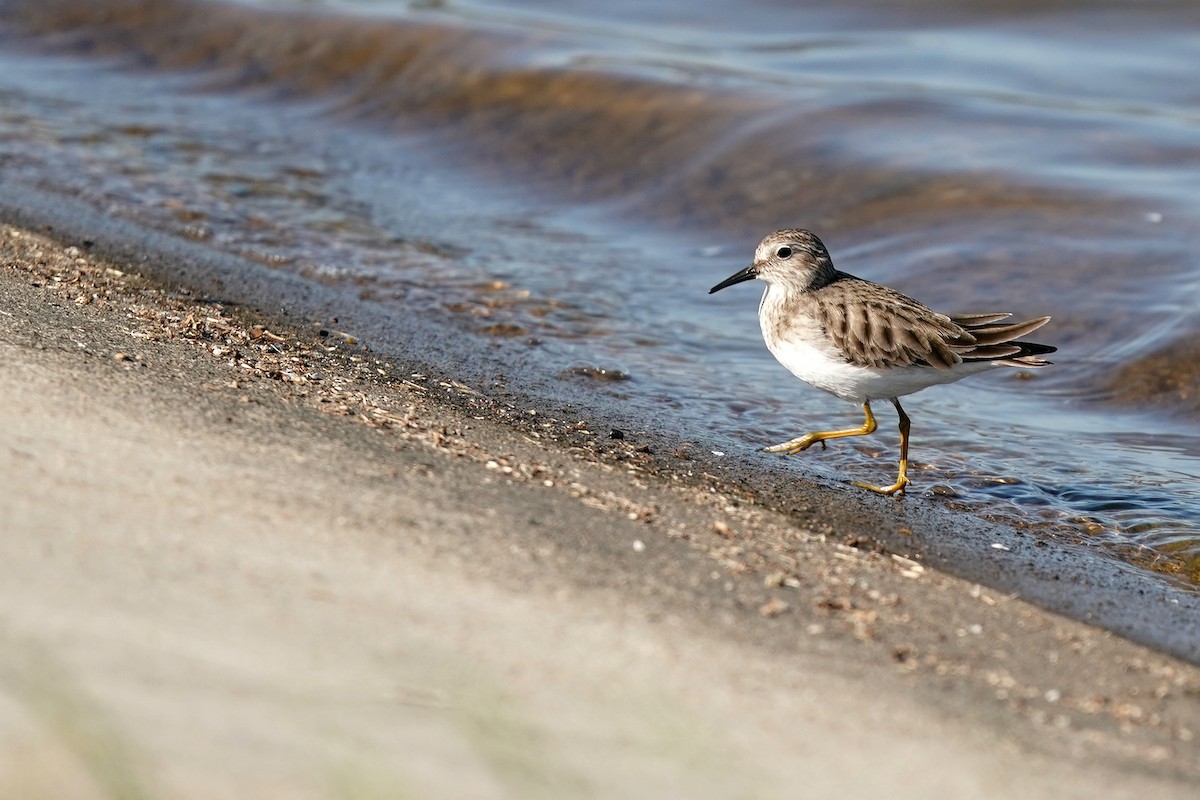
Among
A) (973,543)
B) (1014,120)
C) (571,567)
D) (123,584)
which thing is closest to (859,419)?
(973,543)

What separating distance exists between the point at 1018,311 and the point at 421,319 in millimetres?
4116

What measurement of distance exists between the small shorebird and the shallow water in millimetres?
419

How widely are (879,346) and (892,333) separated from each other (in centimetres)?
10

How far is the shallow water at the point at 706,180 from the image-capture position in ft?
23.7

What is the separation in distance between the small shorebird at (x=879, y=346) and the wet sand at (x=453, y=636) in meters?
1.49

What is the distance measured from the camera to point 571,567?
3.75 m

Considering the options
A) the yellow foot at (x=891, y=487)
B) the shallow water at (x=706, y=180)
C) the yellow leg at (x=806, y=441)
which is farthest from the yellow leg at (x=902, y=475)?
the yellow leg at (x=806, y=441)

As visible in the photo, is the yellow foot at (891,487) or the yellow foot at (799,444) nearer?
the yellow foot at (891,487)

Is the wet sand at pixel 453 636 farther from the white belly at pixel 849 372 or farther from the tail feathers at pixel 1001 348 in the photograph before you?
the tail feathers at pixel 1001 348

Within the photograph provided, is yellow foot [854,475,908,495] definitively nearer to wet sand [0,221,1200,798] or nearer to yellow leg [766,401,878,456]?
yellow leg [766,401,878,456]

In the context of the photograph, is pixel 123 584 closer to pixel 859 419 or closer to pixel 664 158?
pixel 859 419

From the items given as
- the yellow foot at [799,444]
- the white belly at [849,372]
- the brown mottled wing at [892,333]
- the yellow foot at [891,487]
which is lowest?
the yellow foot at [891,487]

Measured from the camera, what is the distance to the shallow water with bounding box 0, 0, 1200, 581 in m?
→ 7.23

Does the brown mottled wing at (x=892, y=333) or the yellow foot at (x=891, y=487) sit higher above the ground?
the brown mottled wing at (x=892, y=333)
